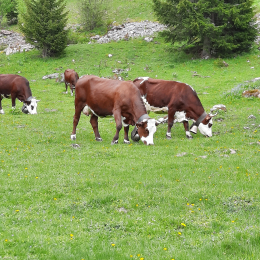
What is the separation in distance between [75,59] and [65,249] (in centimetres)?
3762

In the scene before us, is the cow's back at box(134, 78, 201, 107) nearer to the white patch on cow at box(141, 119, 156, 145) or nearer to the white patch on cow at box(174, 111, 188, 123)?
the white patch on cow at box(174, 111, 188, 123)

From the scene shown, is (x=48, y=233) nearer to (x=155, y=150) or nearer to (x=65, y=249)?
(x=65, y=249)

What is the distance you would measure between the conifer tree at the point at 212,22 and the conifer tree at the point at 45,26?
497 inches

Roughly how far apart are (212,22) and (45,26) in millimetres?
20022

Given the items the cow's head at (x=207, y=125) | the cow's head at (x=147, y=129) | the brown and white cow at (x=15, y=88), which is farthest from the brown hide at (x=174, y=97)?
the brown and white cow at (x=15, y=88)

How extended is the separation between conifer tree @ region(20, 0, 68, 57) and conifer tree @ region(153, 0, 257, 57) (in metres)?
12.6

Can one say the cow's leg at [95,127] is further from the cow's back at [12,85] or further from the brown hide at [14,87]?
the cow's back at [12,85]

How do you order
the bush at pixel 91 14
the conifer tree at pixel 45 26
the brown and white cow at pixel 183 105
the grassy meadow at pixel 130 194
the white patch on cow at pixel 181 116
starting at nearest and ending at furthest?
the grassy meadow at pixel 130 194, the brown and white cow at pixel 183 105, the white patch on cow at pixel 181 116, the conifer tree at pixel 45 26, the bush at pixel 91 14

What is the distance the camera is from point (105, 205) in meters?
7.61

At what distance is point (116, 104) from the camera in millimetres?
13664

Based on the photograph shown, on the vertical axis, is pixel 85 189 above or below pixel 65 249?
below

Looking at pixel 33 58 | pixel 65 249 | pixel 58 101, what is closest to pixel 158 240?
pixel 65 249

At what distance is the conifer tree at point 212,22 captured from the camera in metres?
35.7

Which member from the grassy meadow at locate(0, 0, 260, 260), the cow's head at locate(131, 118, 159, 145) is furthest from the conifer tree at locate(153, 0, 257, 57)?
the cow's head at locate(131, 118, 159, 145)
